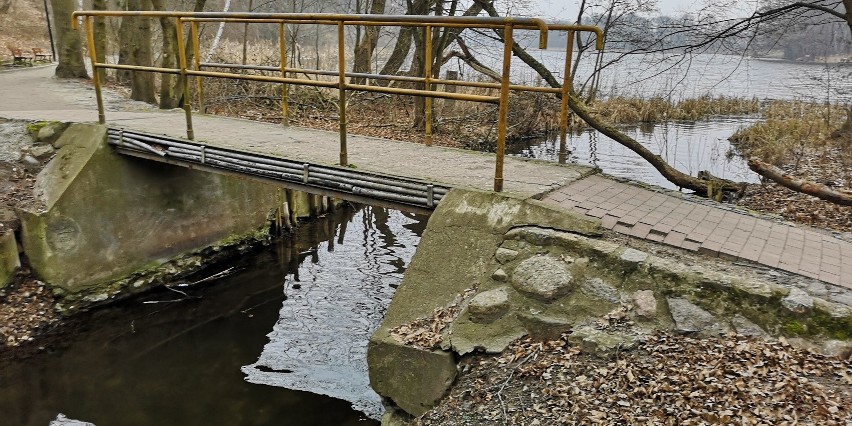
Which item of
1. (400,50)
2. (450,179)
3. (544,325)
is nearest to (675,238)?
(544,325)

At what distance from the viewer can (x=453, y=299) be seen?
4.43 meters

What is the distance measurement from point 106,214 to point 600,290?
6.60 m

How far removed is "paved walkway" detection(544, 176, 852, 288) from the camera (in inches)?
165

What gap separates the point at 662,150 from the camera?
14805mm

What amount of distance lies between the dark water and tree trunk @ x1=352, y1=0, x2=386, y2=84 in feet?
23.5

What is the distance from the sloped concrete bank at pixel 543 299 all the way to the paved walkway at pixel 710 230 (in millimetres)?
270

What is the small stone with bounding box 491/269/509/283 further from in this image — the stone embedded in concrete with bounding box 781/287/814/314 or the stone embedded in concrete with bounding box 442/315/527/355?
the stone embedded in concrete with bounding box 781/287/814/314

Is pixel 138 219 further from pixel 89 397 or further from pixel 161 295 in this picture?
pixel 89 397

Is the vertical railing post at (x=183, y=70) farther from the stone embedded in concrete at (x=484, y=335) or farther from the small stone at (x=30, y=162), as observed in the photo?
the stone embedded in concrete at (x=484, y=335)

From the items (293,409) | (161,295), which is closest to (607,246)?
(293,409)

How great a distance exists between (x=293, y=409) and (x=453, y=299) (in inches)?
91.4

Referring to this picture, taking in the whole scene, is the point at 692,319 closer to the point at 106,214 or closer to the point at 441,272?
the point at 441,272

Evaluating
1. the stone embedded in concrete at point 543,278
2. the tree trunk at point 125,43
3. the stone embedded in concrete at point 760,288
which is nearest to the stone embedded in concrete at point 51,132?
the tree trunk at point 125,43

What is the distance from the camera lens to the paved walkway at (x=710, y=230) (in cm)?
420
